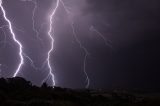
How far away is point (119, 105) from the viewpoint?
22.6 m

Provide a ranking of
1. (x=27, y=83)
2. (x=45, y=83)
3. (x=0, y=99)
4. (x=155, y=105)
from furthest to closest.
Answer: (x=45, y=83), (x=27, y=83), (x=0, y=99), (x=155, y=105)

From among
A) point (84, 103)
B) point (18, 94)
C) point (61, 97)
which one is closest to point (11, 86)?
point (18, 94)

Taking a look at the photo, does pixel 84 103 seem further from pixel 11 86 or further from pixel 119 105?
pixel 11 86

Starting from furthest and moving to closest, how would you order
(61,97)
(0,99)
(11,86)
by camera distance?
(11,86)
(61,97)
(0,99)

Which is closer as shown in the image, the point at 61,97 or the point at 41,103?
the point at 41,103

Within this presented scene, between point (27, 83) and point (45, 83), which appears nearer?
point (27, 83)

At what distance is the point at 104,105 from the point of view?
21.9m

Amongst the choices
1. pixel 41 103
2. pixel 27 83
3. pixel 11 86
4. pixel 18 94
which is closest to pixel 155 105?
pixel 41 103

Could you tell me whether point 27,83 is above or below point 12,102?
above

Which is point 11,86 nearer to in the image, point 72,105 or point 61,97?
point 61,97

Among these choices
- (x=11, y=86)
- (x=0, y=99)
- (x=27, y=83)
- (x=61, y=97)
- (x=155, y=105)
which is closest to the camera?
(x=155, y=105)

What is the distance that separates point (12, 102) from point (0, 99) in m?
1.16

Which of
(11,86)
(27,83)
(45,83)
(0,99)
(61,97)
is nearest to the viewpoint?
(0,99)

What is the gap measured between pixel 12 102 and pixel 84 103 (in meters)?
4.72
